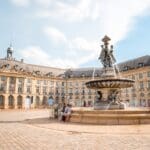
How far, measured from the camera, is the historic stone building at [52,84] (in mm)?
68938

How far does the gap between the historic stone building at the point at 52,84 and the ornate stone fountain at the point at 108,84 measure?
42.8 metres

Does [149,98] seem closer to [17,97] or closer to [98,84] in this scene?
[17,97]

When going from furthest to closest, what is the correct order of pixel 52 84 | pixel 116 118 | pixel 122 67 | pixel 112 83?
pixel 52 84, pixel 122 67, pixel 112 83, pixel 116 118

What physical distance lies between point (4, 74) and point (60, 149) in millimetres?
69224

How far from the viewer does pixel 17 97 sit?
7625 cm

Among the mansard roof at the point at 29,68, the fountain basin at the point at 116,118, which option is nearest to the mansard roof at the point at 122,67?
the mansard roof at the point at 29,68

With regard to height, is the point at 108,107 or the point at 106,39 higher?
the point at 106,39

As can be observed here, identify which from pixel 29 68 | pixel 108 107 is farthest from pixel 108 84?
pixel 29 68

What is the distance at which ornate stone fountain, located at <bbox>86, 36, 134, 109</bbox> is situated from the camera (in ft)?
65.6

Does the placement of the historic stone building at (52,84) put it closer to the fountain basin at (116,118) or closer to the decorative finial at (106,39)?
the decorative finial at (106,39)

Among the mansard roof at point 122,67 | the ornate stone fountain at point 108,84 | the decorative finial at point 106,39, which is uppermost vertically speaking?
the mansard roof at point 122,67

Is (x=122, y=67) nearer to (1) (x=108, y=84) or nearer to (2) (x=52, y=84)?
(2) (x=52, y=84)

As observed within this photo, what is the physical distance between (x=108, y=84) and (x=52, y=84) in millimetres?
68013

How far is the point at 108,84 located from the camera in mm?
19953
